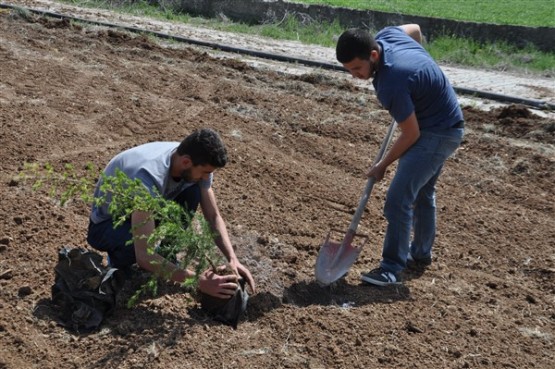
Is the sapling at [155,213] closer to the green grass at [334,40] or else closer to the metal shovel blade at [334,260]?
the metal shovel blade at [334,260]

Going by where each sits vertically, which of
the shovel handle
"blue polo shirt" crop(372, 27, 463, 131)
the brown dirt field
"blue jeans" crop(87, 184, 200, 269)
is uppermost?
"blue polo shirt" crop(372, 27, 463, 131)

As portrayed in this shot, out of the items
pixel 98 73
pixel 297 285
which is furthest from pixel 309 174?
pixel 98 73

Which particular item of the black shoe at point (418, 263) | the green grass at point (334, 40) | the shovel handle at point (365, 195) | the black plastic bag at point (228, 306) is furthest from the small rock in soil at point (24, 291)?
the green grass at point (334, 40)

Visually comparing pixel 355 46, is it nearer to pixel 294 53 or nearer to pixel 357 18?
pixel 294 53

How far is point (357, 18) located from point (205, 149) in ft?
39.3

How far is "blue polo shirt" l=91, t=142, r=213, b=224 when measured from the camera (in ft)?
13.4

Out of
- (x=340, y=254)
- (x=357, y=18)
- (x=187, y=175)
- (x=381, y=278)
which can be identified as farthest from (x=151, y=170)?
(x=357, y=18)

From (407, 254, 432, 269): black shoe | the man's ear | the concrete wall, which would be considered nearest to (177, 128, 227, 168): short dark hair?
the man's ear

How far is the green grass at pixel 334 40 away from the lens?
487 inches

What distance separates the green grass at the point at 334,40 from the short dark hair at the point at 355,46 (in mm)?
8269

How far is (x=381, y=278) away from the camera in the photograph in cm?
486

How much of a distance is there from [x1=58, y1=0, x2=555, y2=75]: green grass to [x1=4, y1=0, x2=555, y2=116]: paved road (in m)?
0.44

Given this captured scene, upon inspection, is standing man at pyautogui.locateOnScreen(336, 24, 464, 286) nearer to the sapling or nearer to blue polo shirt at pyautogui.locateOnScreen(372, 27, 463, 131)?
blue polo shirt at pyautogui.locateOnScreen(372, 27, 463, 131)

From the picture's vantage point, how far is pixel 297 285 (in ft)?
15.8
